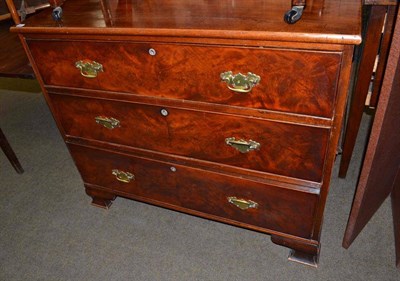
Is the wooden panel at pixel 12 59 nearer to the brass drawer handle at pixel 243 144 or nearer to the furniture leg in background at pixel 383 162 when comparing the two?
the brass drawer handle at pixel 243 144

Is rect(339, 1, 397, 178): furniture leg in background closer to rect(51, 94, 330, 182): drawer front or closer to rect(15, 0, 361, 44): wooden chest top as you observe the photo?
rect(15, 0, 361, 44): wooden chest top

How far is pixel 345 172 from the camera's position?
1.78 metres

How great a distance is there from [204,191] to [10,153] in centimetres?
135

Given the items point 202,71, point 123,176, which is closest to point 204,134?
point 202,71

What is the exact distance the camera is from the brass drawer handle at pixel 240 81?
1.00 metres

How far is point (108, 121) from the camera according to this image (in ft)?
4.51

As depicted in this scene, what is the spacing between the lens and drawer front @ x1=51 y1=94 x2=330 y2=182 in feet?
3.56

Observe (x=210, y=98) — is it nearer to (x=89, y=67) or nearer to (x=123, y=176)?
(x=89, y=67)

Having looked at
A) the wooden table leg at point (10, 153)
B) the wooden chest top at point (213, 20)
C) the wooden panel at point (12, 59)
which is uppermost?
the wooden chest top at point (213, 20)

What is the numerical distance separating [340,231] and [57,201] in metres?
1.50

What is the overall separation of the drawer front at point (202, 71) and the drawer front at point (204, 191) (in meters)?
0.35

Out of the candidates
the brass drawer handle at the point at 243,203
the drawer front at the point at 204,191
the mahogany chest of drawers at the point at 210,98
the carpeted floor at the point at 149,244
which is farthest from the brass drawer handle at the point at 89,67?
the carpeted floor at the point at 149,244

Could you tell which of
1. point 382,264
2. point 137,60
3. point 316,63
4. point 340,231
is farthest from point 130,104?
point 382,264

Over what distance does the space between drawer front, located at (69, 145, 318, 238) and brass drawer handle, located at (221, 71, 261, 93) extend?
391mm
